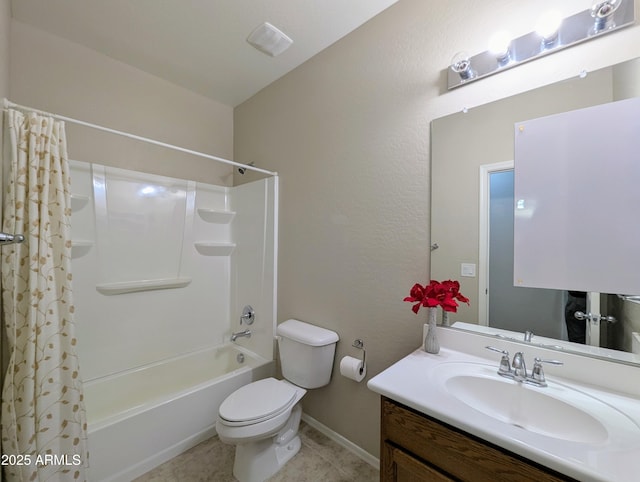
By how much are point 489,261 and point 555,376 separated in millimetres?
484

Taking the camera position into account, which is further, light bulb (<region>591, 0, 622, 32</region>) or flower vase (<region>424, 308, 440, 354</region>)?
flower vase (<region>424, 308, 440, 354</region>)

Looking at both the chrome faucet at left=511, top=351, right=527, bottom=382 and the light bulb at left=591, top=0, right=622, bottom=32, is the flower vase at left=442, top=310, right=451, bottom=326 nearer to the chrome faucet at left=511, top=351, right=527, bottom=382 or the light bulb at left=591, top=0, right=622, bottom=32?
the chrome faucet at left=511, top=351, right=527, bottom=382

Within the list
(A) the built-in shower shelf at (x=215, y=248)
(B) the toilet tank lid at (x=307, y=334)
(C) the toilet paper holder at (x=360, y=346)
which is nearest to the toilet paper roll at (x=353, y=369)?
(C) the toilet paper holder at (x=360, y=346)

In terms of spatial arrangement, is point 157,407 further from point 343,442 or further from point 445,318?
point 445,318

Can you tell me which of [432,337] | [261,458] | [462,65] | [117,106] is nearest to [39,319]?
[261,458]

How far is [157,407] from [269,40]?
2.40 metres

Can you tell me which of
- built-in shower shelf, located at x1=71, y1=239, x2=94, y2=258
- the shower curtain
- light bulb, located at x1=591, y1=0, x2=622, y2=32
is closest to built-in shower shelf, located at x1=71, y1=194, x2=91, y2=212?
built-in shower shelf, located at x1=71, y1=239, x2=94, y2=258

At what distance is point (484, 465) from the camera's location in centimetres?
75

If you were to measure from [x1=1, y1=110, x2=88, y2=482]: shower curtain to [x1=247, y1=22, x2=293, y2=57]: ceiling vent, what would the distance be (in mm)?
1252

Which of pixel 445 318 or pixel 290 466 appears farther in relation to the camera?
pixel 290 466

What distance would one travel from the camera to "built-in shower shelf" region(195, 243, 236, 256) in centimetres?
243

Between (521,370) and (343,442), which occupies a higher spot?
(521,370)

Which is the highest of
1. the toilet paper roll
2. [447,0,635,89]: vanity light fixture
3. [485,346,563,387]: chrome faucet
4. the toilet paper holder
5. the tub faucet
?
[447,0,635,89]: vanity light fixture

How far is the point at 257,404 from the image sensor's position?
1.52m
